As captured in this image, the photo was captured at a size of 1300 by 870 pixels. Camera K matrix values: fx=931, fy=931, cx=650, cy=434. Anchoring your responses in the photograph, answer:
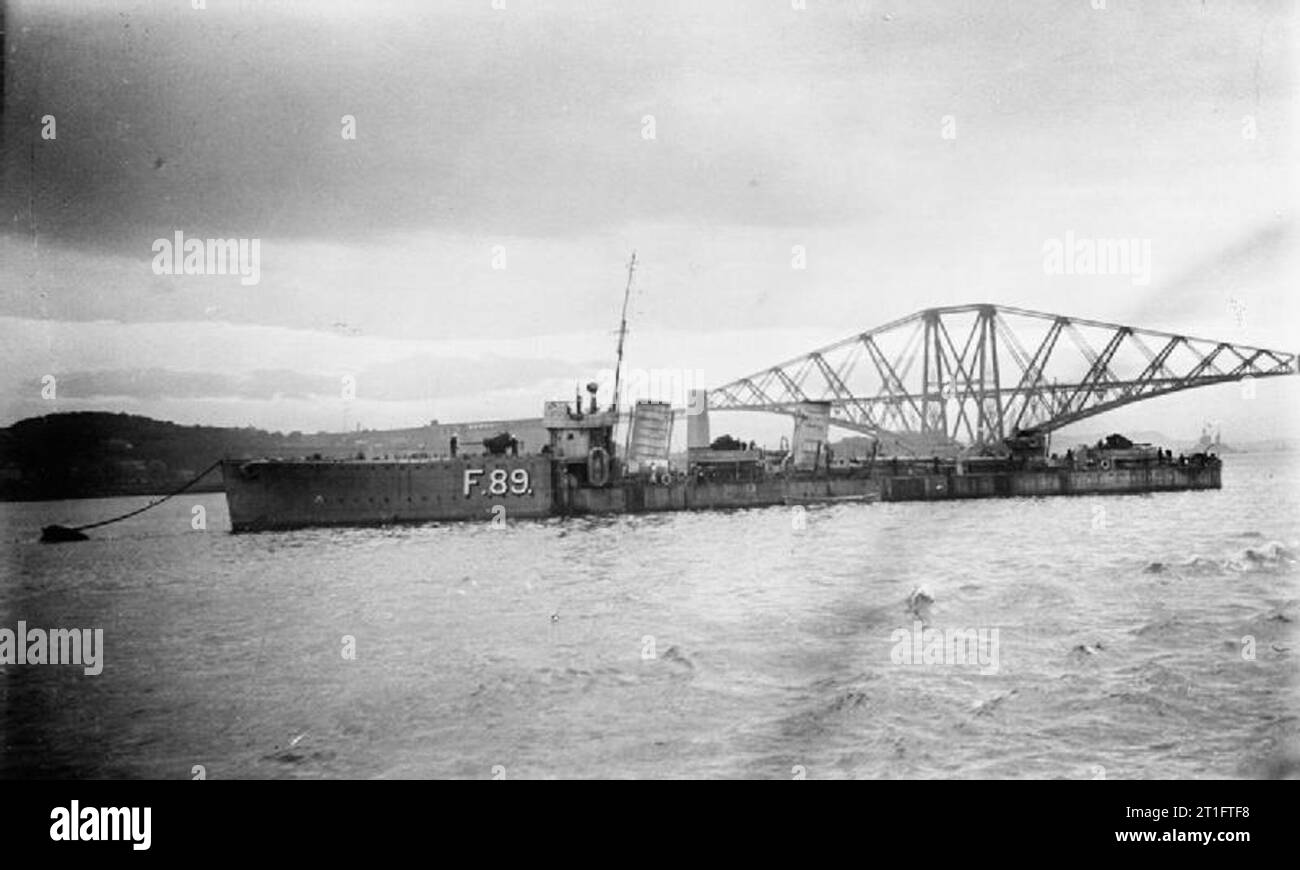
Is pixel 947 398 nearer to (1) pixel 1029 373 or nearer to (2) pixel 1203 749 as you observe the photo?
(1) pixel 1029 373

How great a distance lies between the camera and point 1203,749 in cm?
666

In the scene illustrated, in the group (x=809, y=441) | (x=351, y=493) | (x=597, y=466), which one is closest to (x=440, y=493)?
(x=351, y=493)

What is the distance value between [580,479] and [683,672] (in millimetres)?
12461

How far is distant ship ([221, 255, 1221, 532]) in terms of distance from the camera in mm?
18156

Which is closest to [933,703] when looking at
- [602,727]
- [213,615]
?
[602,727]

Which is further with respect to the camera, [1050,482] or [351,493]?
[1050,482]

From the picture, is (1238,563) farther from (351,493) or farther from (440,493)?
(351,493)

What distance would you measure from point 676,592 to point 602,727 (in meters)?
2.97

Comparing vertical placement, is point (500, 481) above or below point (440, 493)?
above

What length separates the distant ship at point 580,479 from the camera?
715 inches

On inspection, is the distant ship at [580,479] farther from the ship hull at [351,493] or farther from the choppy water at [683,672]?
the choppy water at [683,672]

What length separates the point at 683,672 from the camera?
24.5 feet

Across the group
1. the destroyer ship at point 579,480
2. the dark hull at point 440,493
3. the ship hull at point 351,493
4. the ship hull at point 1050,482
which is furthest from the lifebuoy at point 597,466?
the ship hull at point 1050,482

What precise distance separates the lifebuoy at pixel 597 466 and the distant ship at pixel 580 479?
26mm
